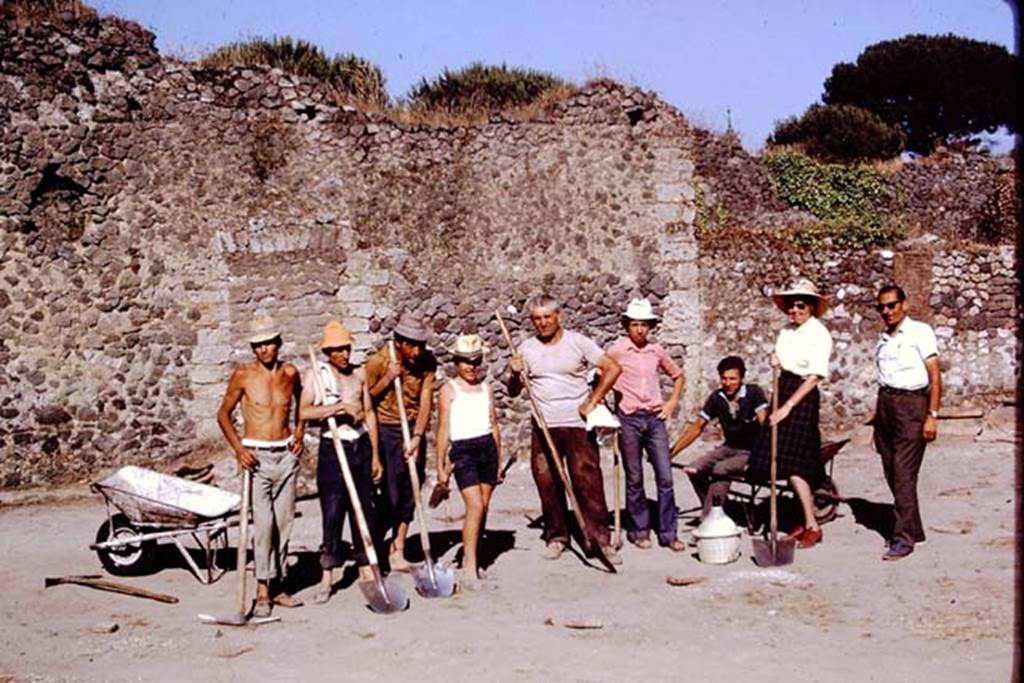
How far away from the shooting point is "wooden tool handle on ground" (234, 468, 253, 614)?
24.2ft

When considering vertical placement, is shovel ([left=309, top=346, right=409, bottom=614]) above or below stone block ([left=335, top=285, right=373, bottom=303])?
below

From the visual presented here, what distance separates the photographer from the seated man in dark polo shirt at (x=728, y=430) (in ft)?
30.2

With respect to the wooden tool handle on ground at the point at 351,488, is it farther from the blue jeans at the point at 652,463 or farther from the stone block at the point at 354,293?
the stone block at the point at 354,293

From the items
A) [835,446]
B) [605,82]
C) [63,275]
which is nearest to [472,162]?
[605,82]

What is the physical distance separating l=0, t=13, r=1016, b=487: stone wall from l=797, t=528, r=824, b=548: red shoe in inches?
237

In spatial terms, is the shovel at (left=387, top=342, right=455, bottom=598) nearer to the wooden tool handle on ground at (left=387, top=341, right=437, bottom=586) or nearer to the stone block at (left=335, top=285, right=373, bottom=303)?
the wooden tool handle on ground at (left=387, top=341, right=437, bottom=586)

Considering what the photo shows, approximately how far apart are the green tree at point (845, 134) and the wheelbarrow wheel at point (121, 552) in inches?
921

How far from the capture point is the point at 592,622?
7.01 metres

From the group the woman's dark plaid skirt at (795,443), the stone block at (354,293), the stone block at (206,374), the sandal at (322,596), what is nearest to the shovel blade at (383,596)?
the sandal at (322,596)

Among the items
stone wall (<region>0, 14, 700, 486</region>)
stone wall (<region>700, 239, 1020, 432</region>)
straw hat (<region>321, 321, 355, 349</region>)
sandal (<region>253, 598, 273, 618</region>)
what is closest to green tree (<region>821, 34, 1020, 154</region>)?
stone wall (<region>700, 239, 1020, 432</region>)

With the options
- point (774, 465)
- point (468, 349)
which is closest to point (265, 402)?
point (468, 349)

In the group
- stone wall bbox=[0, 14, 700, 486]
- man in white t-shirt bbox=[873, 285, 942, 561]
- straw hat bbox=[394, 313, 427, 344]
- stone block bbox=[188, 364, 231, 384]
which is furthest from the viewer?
stone block bbox=[188, 364, 231, 384]

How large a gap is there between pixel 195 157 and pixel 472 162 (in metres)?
3.51

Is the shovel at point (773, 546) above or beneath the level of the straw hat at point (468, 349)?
beneath
